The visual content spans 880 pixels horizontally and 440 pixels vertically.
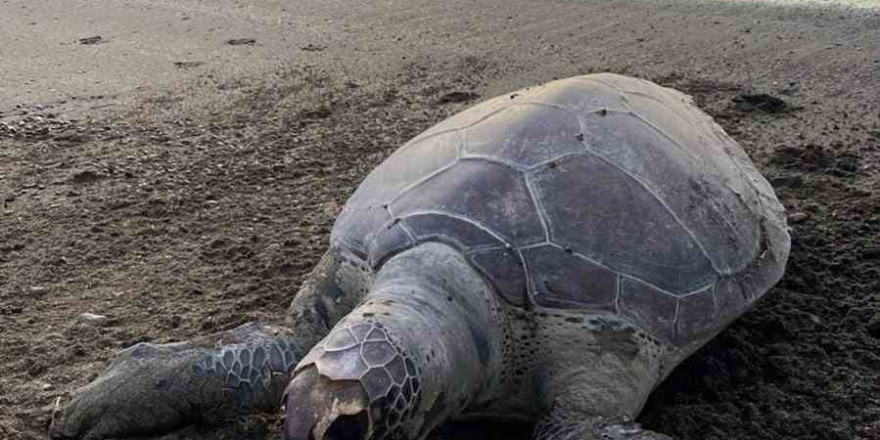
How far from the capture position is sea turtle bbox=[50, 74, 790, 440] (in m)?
2.28

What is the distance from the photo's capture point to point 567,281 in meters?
2.40

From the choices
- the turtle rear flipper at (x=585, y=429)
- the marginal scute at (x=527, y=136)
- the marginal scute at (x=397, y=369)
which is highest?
the marginal scute at (x=527, y=136)

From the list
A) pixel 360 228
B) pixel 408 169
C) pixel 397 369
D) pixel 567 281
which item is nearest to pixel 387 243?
pixel 360 228

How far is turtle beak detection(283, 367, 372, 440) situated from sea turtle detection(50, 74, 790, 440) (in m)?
0.13

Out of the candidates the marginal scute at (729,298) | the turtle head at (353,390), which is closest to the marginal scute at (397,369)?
the turtle head at (353,390)

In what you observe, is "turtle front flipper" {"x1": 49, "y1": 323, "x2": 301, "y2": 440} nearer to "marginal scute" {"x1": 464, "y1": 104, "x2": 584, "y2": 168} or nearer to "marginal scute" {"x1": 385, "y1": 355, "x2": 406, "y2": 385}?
"marginal scute" {"x1": 385, "y1": 355, "x2": 406, "y2": 385}

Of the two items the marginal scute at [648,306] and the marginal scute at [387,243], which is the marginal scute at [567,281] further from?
the marginal scute at [387,243]

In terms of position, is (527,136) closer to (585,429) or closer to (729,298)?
(729,298)

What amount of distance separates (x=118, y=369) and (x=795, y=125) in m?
3.11

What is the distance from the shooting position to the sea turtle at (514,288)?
228 cm

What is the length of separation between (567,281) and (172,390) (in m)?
0.96

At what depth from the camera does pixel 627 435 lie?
87.0 inches

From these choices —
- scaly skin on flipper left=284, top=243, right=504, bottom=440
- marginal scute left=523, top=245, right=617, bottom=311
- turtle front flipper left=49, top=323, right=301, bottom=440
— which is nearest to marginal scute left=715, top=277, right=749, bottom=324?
marginal scute left=523, top=245, right=617, bottom=311

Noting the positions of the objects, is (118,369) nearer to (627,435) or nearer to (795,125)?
(627,435)
